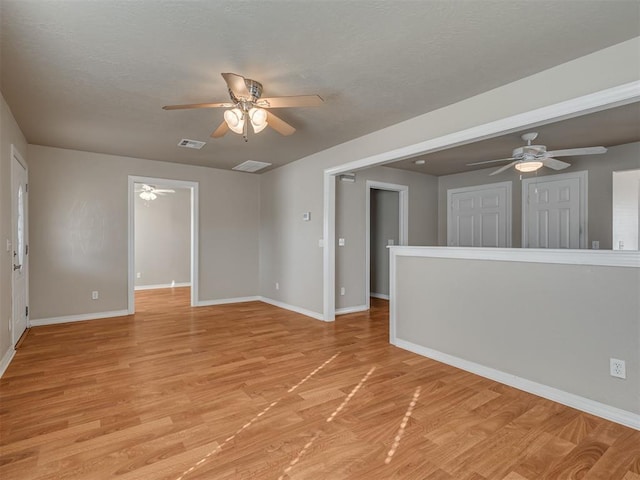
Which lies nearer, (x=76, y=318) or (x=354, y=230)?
(x=76, y=318)

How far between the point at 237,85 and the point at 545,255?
2657mm

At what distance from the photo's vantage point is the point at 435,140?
323 centimetres

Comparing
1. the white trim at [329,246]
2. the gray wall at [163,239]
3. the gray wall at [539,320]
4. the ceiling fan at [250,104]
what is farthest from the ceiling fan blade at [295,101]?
the gray wall at [163,239]

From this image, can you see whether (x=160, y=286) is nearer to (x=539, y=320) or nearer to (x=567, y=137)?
(x=539, y=320)

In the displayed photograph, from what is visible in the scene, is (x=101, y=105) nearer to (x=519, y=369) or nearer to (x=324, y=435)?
(x=324, y=435)

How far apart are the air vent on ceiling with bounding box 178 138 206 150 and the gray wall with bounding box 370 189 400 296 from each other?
3.71 meters

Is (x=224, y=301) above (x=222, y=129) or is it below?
below

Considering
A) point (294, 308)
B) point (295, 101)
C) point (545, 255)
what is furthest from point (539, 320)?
point (294, 308)

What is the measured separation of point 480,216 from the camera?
240 inches

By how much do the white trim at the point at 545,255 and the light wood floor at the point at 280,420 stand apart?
1054 mm

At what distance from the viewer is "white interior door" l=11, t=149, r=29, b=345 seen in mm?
3600

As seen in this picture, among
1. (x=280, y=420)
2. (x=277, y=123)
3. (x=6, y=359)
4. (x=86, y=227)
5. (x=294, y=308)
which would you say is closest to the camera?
(x=280, y=420)

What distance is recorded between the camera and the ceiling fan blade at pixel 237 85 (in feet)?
7.44

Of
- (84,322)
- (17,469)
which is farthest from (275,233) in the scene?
(17,469)
